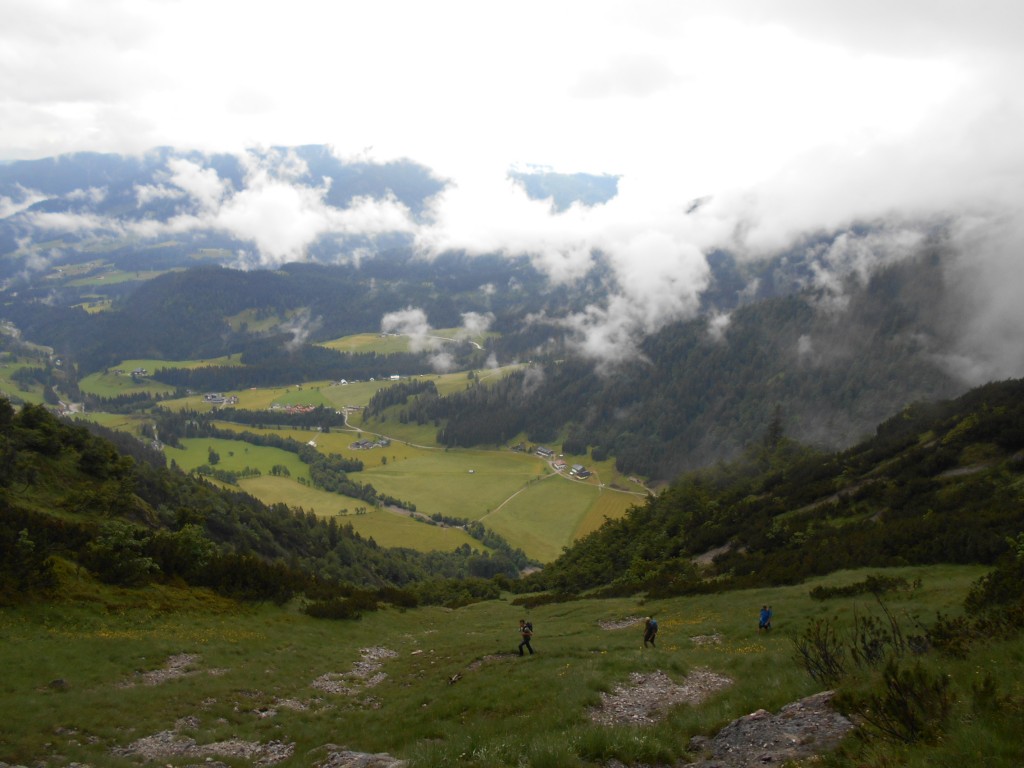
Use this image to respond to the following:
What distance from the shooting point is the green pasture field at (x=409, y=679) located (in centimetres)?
1312

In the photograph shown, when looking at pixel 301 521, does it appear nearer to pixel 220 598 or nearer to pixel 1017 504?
pixel 220 598

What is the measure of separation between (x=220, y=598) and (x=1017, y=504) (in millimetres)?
51059

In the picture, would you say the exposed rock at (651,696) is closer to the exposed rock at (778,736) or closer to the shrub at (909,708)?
the exposed rock at (778,736)

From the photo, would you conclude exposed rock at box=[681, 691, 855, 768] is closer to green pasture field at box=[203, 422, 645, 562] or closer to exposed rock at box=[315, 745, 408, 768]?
exposed rock at box=[315, 745, 408, 768]

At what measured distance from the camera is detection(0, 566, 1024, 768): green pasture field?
13.1 metres

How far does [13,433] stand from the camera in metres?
53.3

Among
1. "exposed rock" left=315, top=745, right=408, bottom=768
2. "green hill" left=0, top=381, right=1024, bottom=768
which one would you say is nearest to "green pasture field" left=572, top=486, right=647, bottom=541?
"green hill" left=0, top=381, right=1024, bottom=768

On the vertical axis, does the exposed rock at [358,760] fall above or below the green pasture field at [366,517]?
above

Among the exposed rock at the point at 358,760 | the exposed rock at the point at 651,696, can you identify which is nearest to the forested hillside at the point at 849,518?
the exposed rock at the point at 651,696

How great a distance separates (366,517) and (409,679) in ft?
461

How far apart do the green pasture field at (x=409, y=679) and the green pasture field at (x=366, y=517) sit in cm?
10125

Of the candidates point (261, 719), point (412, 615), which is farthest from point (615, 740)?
point (412, 615)

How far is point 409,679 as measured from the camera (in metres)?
27.8

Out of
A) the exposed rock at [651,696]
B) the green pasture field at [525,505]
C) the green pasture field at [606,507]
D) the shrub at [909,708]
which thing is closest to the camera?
the shrub at [909,708]
